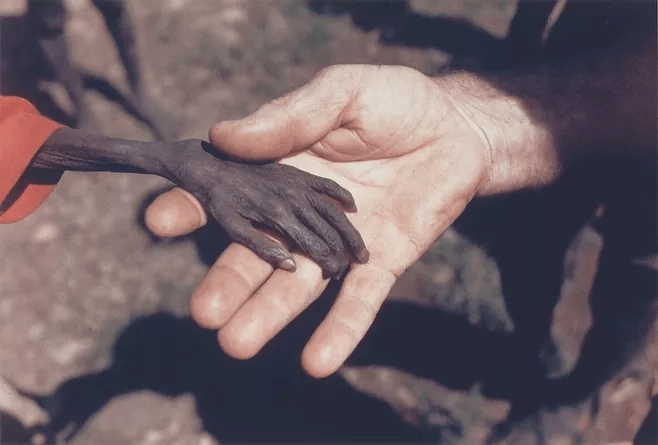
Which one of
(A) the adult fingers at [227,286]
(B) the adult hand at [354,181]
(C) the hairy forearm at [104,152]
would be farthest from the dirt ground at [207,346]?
(C) the hairy forearm at [104,152]

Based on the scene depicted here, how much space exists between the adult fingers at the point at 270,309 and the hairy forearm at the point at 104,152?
59cm

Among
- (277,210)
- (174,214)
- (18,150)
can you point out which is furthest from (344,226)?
(18,150)

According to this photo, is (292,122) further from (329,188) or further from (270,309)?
(270,309)

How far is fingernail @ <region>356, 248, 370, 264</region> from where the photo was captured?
74.1 inches

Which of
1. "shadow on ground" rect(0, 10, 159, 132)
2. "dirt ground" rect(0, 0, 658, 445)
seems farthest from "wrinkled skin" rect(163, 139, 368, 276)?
"shadow on ground" rect(0, 10, 159, 132)

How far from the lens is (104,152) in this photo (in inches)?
77.2

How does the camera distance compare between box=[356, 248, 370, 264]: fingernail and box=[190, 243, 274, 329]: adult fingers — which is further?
box=[356, 248, 370, 264]: fingernail

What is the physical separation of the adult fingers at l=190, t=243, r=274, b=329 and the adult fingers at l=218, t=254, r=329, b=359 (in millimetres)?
32

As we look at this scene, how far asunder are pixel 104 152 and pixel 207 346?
130 cm

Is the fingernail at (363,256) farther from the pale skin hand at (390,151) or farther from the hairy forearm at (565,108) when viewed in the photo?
the hairy forearm at (565,108)

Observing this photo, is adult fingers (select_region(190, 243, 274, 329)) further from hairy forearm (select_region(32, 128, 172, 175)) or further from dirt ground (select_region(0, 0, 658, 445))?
dirt ground (select_region(0, 0, 658, 445))

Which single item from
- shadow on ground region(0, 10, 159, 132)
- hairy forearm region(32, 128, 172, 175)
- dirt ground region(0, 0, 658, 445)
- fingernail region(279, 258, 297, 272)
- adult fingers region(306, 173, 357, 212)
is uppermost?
adult fingers region(306, 173, 357, 212)

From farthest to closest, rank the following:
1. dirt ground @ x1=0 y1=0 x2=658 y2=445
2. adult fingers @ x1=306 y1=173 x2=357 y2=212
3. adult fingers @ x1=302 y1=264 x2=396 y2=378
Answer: dirt ground @ x1=0 y1=0 x2=658 y2=445 < adult fingers @ x1=306 y1=173 x2=357 y2=212 < adult fingers @ x1=302 y1=264 x2=396 y2=378

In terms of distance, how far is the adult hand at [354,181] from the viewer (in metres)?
1.75
